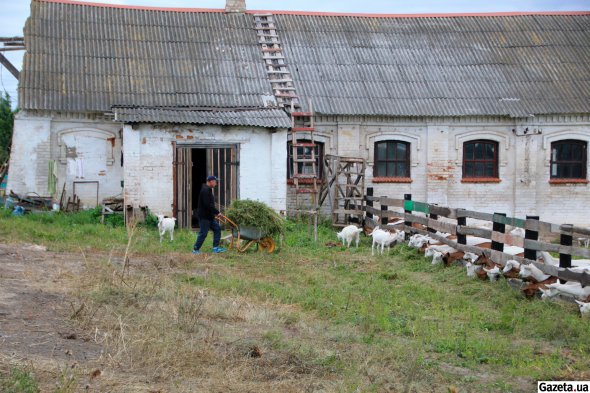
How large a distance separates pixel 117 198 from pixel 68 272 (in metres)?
8.41

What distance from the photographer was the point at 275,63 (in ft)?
71.5

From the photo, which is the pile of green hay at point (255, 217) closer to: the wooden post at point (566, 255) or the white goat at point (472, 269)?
the white goat at point (472, 269)

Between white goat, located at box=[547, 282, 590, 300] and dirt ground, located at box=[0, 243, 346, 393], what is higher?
white goat, located at box=[547, 282, 590, 300]

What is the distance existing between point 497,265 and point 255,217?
16.5 ft

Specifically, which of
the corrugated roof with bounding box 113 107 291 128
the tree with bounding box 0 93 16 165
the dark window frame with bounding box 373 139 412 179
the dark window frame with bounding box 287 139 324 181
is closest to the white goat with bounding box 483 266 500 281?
the corrugated roof with bounding box 113 107 291 128

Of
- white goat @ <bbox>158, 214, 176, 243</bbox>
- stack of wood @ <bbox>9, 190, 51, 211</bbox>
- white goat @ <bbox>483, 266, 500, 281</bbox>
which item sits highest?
stack of wood @ <bbox>9, 190, 51, 211</bbox>

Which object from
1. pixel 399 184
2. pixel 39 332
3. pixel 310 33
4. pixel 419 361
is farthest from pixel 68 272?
pixel 310 33

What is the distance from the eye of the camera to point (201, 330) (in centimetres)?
777

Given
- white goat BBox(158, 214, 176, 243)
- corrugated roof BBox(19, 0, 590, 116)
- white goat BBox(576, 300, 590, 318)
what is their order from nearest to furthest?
white goat BBox(576, 300, 590, 318) < white goat BBox(158, 214, 176, 243) < corrugated roof BBox(19, 0, 590, 116)

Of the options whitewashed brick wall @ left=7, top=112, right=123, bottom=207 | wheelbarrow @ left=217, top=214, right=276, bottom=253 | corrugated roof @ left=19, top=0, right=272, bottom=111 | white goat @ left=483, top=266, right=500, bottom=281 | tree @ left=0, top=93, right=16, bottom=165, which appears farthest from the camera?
tree @ left=0, top=93, right=16, bottom=165

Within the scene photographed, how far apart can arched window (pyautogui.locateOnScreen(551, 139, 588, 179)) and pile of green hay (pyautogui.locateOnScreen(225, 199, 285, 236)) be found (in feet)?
36.2

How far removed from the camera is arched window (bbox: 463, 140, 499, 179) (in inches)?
858

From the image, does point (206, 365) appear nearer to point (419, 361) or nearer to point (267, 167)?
point (419, 361)

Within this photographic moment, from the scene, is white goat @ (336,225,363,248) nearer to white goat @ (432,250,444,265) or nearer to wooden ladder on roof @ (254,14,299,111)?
white goat @ (432,250,444,265)
